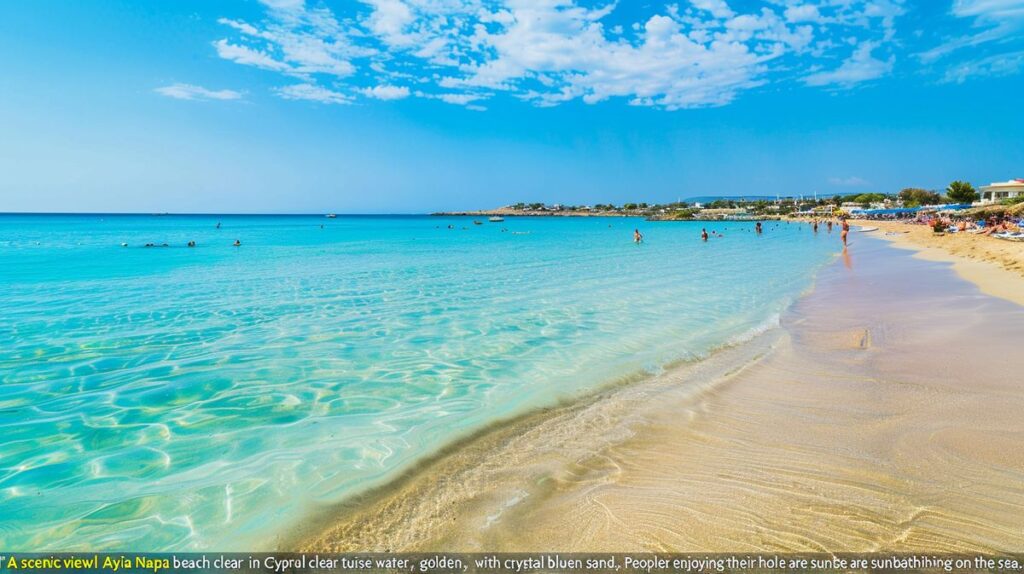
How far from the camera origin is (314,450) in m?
5.38

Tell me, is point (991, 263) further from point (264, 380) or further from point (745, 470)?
point (264, 380)

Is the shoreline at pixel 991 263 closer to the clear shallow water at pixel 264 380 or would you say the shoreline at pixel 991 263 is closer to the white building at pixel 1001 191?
the clear shallow water at pixel 264 380

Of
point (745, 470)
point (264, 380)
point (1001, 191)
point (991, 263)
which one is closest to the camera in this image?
point (745, 470)

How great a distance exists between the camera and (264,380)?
757 cm

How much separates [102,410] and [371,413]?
3.52m

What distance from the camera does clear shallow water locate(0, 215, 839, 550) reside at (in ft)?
14.7

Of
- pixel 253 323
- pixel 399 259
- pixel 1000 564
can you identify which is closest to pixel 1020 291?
pixel 1000 564

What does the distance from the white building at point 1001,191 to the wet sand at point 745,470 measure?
82334 millimetres

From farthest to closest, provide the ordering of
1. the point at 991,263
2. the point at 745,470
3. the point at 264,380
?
the point at 991,263, the point at 264,380, the point at 745,470

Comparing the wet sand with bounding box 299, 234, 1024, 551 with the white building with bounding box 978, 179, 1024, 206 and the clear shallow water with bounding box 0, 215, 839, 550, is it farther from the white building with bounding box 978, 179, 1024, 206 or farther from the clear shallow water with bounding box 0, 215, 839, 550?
the white building with bounding box 978, 179, 1024, 206

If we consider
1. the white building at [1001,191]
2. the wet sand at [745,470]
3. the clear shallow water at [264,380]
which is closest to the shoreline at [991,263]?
the clear shallow water at [264,380]

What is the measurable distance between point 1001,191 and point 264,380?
3827 inches

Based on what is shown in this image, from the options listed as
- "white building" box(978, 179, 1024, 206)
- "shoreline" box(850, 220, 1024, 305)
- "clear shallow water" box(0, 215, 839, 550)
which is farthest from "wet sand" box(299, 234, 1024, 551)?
"white building" box(978, 179, 1024, 206)

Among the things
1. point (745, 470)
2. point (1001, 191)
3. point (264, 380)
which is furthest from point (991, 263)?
point (1001, 191)
